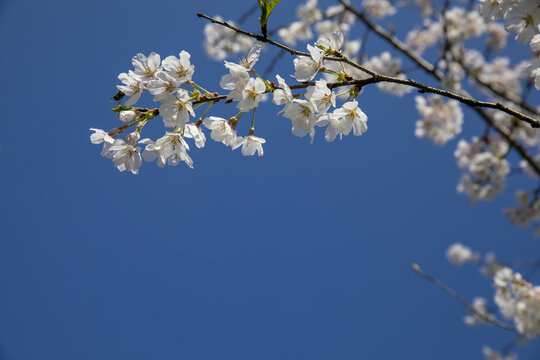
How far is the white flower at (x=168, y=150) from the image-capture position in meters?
1.29

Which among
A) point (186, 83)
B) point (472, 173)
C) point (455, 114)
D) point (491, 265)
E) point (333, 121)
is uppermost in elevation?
point (455, 114)

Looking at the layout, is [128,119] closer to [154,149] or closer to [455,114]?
[154,149]

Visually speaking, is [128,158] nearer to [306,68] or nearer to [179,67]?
[179,67]

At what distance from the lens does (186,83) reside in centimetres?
125

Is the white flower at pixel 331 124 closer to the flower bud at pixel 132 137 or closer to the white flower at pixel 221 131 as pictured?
the white flower at pixel 221 131

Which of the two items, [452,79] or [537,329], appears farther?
[452,79]

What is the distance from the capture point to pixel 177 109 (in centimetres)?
121

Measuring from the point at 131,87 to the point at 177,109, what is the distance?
22cm

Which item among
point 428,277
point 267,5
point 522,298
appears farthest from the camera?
point 522,298

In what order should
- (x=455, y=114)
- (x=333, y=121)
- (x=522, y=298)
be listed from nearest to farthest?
(x=333, y=121)
(x=522, y=298)
(x=455, y=114)

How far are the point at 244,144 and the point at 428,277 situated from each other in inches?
84.8

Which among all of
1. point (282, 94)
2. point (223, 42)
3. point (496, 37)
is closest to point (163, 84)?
point (282, 94)

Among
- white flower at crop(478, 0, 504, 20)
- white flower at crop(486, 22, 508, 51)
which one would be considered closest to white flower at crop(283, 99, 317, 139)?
white flower at crop(478, 0, 504, 20)

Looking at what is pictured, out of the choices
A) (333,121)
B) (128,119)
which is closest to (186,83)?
(128,119)
